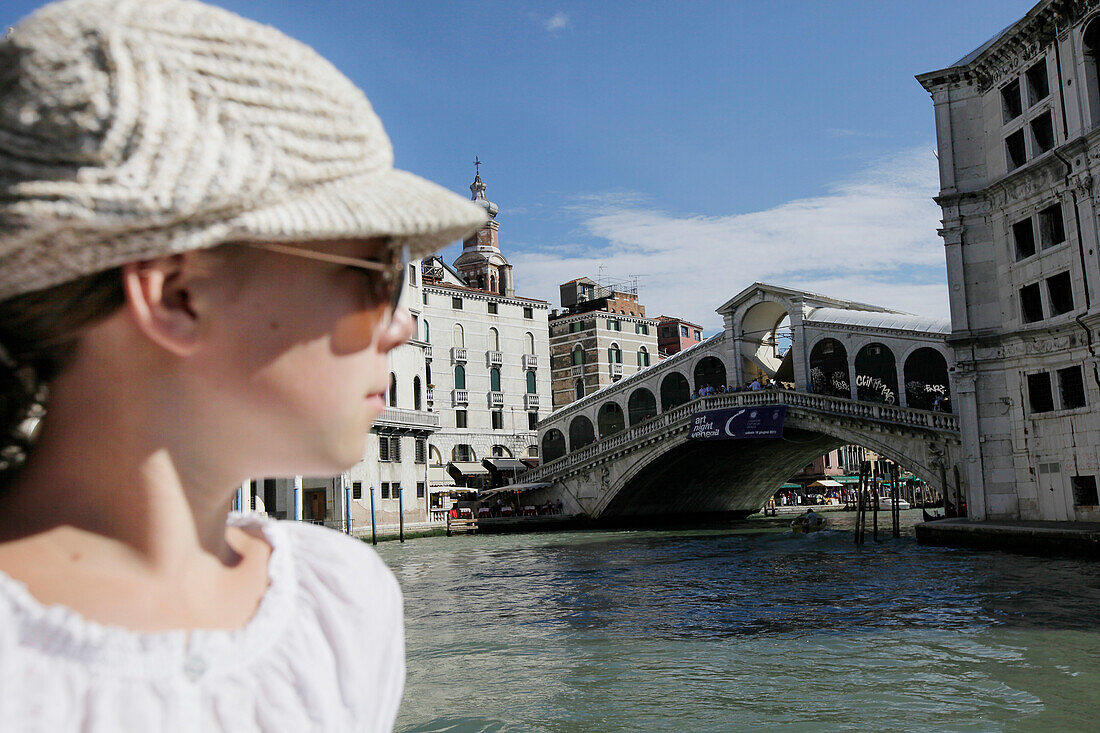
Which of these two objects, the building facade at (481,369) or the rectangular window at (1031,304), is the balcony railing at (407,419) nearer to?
the building facade at (481,369)

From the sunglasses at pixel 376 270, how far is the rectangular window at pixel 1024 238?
18.0 metres

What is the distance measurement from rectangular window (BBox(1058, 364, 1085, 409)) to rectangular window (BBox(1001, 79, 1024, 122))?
15.9ft

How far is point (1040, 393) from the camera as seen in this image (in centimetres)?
A: 1642

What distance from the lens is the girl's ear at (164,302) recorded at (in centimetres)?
73

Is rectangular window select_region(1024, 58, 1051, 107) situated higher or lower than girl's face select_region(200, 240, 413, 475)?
higher

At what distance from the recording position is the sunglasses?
78 cm

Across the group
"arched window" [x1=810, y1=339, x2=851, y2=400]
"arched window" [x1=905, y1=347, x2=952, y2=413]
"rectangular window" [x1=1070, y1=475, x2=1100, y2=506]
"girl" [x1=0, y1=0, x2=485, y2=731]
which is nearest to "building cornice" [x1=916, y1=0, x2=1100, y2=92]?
"rectangular window" [x1=1070, y1=475, x2=1100, y2=506]

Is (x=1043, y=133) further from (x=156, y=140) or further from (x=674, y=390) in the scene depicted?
(x=156, y=140)

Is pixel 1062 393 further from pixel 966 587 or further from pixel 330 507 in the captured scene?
pixel 330 507

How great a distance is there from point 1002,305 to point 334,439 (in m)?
18.7

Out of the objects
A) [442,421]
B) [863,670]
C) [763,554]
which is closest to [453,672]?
[863,670]

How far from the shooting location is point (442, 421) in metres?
35.6

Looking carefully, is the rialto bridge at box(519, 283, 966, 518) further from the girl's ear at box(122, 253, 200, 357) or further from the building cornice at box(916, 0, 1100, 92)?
the girl's ear at box(122, 253, 200, 357)

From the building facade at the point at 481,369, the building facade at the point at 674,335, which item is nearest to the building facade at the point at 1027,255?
the building facade at the point at 481,369
